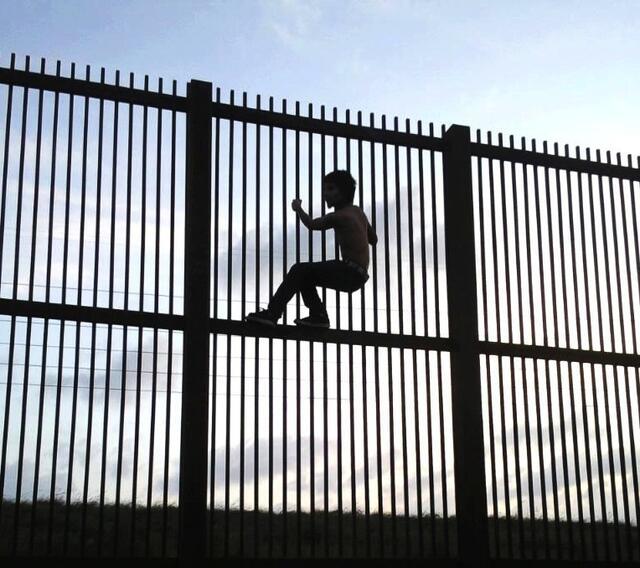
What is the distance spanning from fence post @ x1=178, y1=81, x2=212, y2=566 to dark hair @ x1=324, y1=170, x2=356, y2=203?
108 cm

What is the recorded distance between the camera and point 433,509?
28.0 ft

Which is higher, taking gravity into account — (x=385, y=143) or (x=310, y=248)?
(x=385, y=143)

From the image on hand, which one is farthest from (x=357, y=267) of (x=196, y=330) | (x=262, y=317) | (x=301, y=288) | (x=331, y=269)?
(x=196, y=330)

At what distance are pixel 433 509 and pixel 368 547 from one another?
0.69 meters

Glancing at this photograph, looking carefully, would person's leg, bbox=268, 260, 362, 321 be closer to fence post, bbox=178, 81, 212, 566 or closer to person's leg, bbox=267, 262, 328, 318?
person's leg, bbox=267, 262, 328, 318

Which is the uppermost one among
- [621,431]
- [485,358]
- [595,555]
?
[485,358]

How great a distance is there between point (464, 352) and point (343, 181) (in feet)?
6.06

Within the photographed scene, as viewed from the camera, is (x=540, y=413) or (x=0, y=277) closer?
(x=0, y=277)

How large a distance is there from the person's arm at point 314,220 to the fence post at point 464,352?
1.32 m

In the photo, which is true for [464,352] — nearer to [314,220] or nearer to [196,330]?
[314,220]

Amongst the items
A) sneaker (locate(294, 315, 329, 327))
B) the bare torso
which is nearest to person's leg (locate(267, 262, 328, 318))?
sneaker (locate(294, 315, 329, 327))

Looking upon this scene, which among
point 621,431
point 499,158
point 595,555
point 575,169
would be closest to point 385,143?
point 499,158

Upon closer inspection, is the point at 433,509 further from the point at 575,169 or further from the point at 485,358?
the point at 575,169

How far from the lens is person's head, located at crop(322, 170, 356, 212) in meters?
Answer: 8.81
